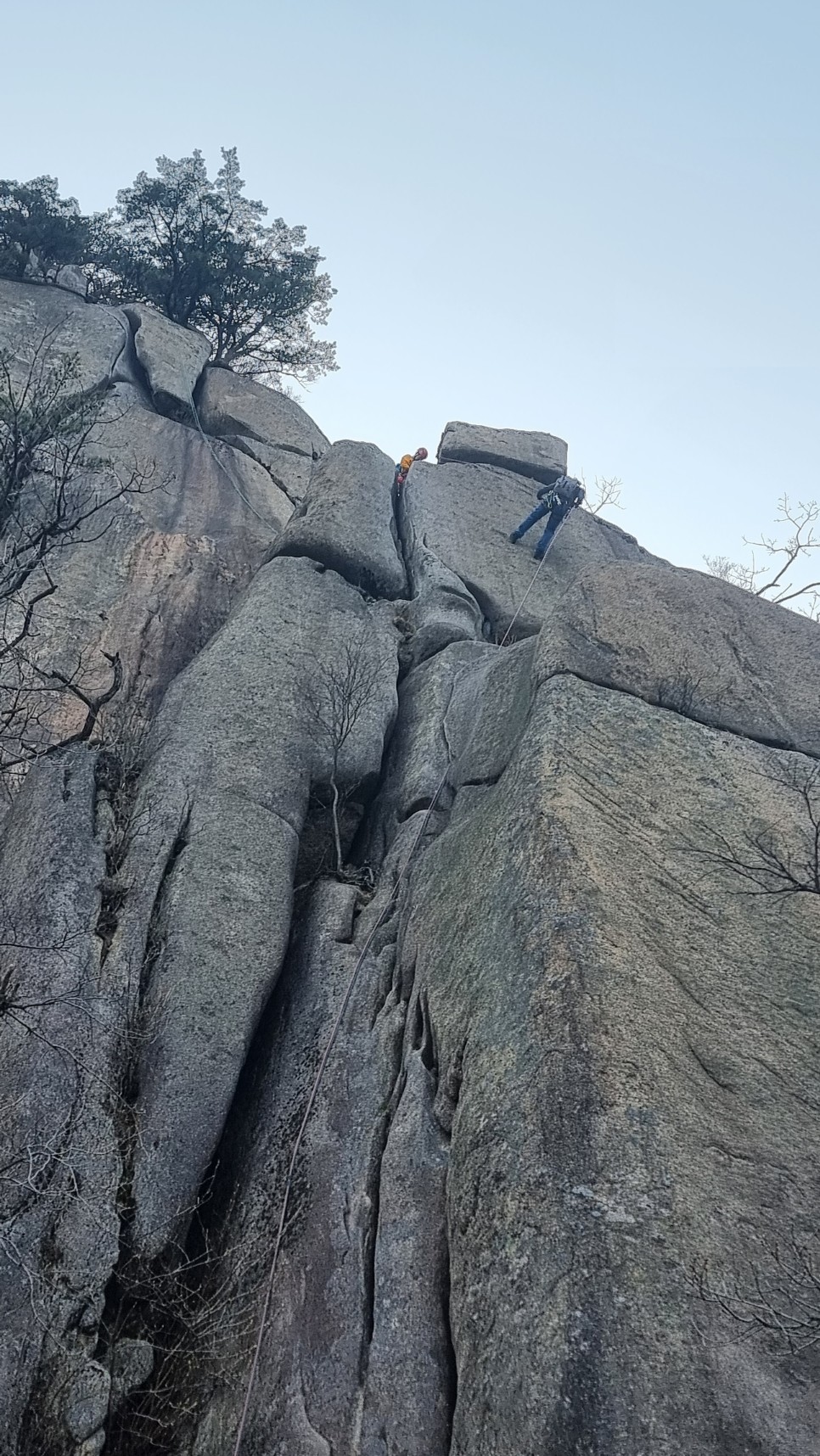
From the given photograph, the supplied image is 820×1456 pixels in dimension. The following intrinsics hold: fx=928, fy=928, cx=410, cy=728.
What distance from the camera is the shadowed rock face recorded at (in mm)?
5199

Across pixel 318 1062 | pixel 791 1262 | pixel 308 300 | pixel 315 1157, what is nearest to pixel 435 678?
pixel 318 1062

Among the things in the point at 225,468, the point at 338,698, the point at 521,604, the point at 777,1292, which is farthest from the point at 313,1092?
the point at 225,468

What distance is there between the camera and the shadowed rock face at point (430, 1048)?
5.20 meters

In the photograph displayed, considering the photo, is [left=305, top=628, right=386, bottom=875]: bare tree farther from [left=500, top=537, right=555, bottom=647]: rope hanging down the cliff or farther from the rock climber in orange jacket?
the rock climber in orange jacket

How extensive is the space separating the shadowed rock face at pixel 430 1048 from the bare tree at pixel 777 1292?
0.03m

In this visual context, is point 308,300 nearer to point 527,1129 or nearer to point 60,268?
point 60,268

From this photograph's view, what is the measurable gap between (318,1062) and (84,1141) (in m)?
2.04

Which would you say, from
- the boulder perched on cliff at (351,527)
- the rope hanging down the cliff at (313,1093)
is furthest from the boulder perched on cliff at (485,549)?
the rope hanging down the cliff at (313,1093)

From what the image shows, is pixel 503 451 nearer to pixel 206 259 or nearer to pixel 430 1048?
pixel 206 259

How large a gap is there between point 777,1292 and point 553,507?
13.8 metres

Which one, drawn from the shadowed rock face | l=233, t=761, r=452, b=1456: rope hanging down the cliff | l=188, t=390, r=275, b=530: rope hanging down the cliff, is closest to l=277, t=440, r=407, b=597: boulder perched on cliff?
l=188, t=390, r=275, b=530: rope hanging down the cliff

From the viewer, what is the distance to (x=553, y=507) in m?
16.8

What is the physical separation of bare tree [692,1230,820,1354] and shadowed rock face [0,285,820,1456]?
1.0 inches

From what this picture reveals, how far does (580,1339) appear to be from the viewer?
15.9 feet
